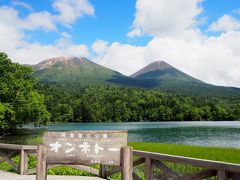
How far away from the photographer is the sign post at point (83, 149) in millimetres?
8570

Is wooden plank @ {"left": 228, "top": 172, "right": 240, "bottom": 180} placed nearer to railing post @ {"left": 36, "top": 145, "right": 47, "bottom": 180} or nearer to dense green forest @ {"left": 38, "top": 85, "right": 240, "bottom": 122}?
railing post @ {"left": 36, "top": 145, "right": 47, "bottom": 180}

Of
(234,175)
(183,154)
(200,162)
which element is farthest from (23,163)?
(183,154)

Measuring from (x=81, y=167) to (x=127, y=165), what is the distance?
522cm

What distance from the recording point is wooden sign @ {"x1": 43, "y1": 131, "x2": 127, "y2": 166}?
859 cm

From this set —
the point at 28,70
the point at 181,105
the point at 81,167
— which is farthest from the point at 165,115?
the point at 81,167

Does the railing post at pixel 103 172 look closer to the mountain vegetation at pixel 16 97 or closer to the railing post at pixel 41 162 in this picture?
the railing post at pixel 41 162

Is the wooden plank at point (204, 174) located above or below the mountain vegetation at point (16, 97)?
below

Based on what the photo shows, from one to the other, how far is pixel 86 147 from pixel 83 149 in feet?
0.30

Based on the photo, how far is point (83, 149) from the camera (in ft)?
28.6

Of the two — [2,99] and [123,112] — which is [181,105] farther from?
[2,99]

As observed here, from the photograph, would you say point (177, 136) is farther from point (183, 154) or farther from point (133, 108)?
point (133, 108)

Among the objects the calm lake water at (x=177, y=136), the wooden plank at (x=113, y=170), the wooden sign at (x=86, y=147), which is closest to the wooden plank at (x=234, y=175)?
the wooden sign at (x=86, y=147)

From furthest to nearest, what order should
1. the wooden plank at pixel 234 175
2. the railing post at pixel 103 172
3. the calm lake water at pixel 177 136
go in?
the calm lake water at pixel 177 136 → the railing post at pixel 103 172 → the wooden plank at pixel 234 175

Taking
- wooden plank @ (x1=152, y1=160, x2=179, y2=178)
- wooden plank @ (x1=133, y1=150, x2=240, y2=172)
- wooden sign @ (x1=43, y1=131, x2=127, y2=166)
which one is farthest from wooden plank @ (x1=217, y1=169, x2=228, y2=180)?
wooden sign @ (x1=43, y1=131, x2=127, y2=166)
